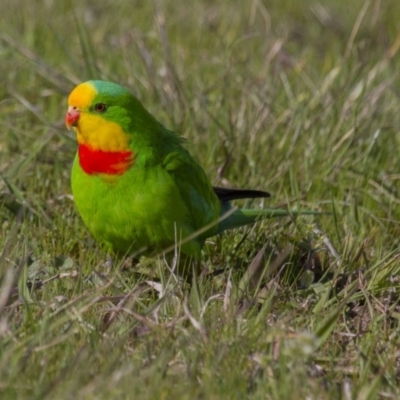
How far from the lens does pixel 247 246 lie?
362 centimetres

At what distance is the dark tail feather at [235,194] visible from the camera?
360 centimetres

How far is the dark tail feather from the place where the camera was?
11.8 feet

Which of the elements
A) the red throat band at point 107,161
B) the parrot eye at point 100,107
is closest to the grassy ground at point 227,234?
the red throat band at point 107,161

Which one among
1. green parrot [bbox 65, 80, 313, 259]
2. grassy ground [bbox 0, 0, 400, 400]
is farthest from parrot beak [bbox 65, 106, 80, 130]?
grassy ground [bbox 0, 0, 400, 400]

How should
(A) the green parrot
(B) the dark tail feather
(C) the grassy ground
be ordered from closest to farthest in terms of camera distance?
(C) the grassy ground, (A) the green parrot, (B) the dark tail feather

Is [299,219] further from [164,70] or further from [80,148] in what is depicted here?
[164,70]

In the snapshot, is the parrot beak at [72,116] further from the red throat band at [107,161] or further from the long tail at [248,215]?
the long tail at [248,215]

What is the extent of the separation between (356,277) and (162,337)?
100cm

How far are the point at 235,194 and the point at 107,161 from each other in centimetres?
64

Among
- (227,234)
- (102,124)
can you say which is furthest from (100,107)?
(227,234)

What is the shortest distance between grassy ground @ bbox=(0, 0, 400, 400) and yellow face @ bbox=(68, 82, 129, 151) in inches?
15.1

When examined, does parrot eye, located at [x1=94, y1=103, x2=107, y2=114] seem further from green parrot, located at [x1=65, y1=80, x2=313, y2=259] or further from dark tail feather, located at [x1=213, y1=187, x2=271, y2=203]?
dark tail feather, located at [x1=213, y1=187, x2=271, y2=203]

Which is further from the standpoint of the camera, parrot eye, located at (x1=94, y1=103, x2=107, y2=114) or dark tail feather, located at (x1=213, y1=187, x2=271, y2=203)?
dark tail feather, located at (x1=213, y1=187, x2=271, y2=203)

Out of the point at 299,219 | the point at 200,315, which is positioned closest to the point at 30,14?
the point at 299,219
